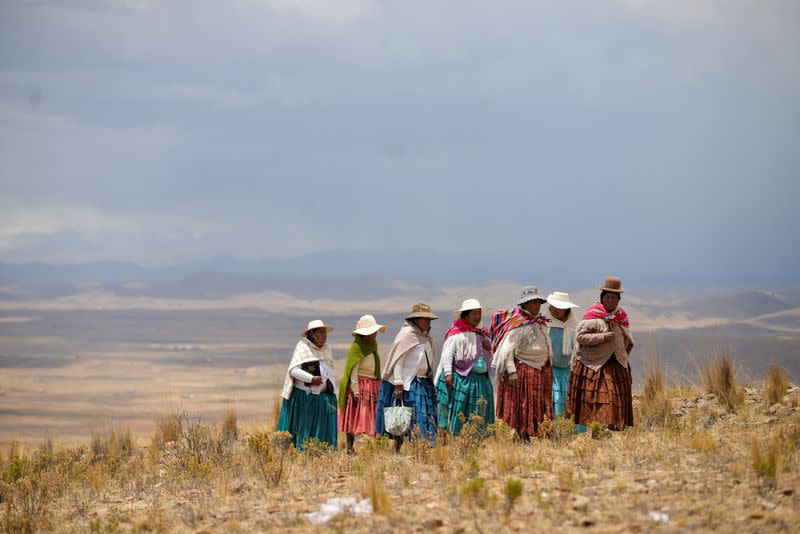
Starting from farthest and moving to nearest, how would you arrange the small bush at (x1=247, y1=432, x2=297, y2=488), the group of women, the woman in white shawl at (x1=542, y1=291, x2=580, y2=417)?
the woman in white shawl at (x1=542, y1=291, x2=580, y2=417)
the group of women
the small bush at (x1=247, y1=432, x2=297, y2=488)

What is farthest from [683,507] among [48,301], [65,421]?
[48,301]

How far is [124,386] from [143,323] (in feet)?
153

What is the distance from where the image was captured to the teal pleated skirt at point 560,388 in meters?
12.5

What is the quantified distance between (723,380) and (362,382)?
17.8ft

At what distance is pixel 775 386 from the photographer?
14281 millimetres

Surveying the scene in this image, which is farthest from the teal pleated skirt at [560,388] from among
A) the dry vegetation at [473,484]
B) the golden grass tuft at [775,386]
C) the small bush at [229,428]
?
the small bush at [229,428]

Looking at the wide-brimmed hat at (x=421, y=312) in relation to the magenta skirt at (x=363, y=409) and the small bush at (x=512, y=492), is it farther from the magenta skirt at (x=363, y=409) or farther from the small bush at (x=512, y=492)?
the small bush at (x=512, y=492)

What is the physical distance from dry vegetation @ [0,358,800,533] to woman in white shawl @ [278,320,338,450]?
0.32m

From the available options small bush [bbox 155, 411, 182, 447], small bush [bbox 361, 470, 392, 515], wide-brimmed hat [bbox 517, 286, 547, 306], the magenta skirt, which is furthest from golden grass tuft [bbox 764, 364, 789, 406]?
small bush [bbox 155, 411, 182, 447]

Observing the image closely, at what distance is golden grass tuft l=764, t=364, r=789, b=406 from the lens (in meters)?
14.2

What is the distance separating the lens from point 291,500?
9.62m

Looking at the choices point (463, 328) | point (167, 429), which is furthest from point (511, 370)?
point (167, 429)

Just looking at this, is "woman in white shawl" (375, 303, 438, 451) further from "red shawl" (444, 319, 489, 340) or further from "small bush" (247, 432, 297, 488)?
"small bush" (247, 432, 297, 488)

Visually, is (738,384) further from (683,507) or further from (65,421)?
(65,421)
